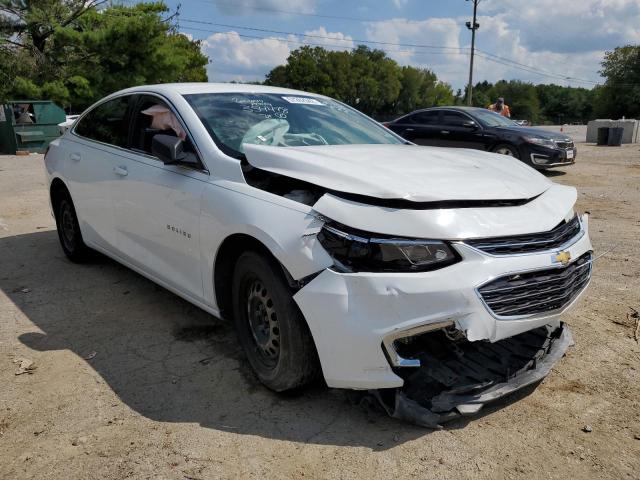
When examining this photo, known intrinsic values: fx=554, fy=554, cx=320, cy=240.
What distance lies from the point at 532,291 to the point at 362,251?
0.83 m

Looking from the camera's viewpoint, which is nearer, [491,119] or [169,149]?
[169,149]

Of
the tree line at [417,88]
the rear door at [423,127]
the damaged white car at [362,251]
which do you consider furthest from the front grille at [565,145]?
the tree line at [417,88]

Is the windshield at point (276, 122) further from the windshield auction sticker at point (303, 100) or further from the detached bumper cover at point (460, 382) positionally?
the detached bumper cover at point (460, 382)

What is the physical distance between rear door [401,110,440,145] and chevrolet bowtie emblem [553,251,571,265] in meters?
Result: 10.5

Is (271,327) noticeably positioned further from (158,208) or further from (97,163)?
(97,163)

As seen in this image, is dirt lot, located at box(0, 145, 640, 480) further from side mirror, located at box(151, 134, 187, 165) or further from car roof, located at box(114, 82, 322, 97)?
car roof, located at box(114, 82, 322, 97)

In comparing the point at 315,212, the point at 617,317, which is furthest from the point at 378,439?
the point at 617,317

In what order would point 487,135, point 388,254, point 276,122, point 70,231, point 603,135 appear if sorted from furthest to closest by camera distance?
1. point 603,135
2. point 487,135
3. point 70,231
4. point 276,122
5. point 388,254

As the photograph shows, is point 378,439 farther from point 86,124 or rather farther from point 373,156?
point 86,124

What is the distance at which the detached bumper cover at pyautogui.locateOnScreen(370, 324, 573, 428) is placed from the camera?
103 inches

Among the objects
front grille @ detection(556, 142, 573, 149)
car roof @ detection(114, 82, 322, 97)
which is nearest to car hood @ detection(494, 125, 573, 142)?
front grille @ detection(556, 142, 573, 149)

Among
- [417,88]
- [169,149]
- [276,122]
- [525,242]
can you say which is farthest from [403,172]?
[417,88]

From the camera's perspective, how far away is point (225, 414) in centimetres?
291

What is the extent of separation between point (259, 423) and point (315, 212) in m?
1.12
